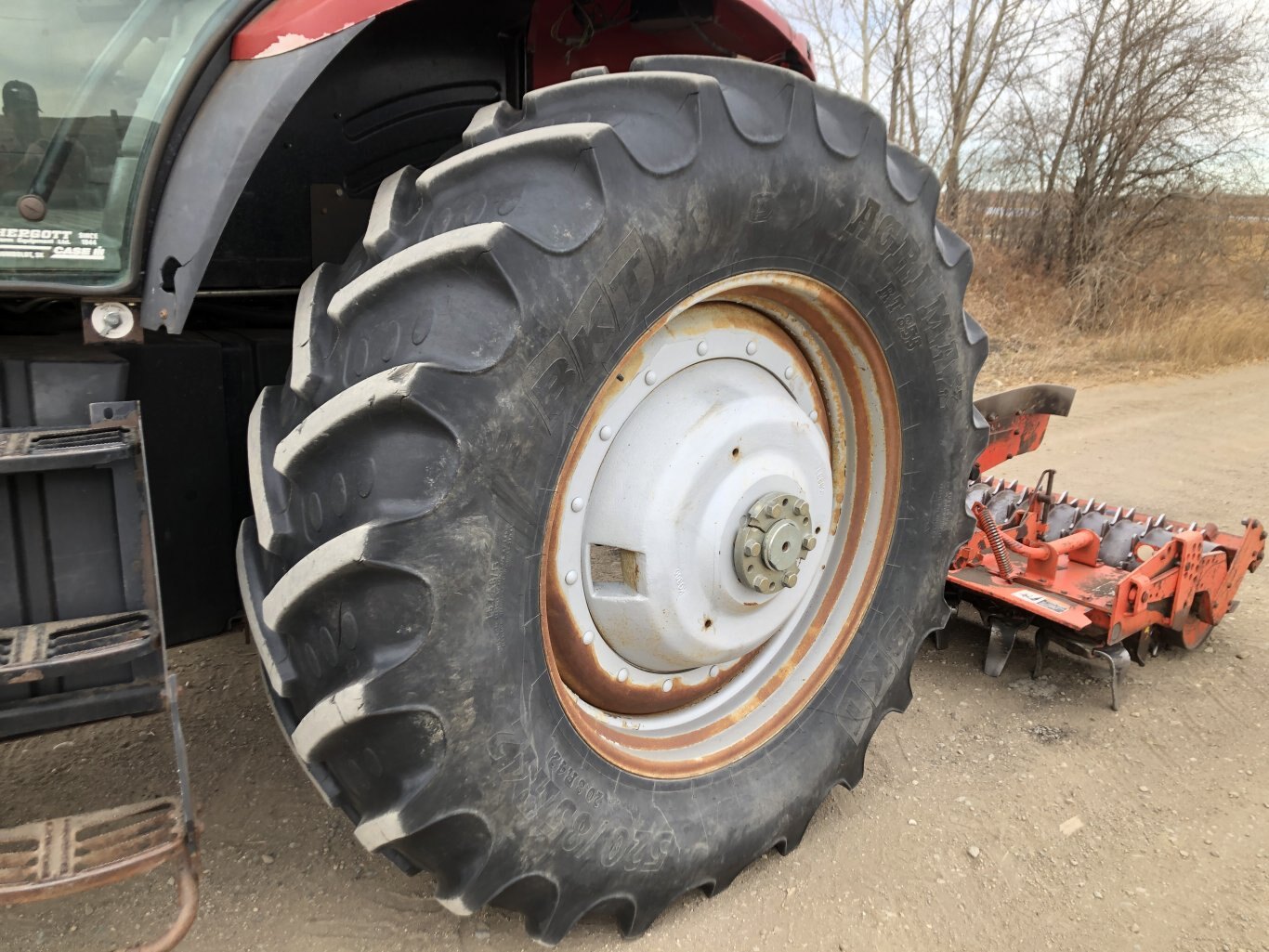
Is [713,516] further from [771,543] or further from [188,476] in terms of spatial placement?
[188,476]

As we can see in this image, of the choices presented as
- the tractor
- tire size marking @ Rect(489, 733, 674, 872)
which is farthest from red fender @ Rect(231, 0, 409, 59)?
tire size marking @ Rect(489, 733, 674, 872)

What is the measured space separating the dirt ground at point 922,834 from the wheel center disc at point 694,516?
57 centimetres

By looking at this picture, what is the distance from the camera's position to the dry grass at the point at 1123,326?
8156 millimetres

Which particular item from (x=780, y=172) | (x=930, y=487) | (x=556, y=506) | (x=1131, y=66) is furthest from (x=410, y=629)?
(x=1131, y=66)

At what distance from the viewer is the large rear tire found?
51.3 inches

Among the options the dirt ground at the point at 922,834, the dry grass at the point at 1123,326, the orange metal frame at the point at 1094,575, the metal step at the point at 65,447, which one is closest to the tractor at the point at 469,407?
the metal step at the point at 65,447

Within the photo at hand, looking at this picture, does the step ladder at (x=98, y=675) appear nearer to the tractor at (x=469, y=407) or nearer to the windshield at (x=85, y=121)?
the tractor at (x=469, y=407)

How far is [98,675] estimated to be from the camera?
4.79ft

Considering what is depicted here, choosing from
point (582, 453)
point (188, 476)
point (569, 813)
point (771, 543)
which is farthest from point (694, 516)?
point (188, 476)

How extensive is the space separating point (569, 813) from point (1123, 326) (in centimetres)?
971

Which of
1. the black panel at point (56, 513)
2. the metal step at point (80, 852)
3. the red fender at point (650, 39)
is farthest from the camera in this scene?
→ the red fender at point (650, 39)

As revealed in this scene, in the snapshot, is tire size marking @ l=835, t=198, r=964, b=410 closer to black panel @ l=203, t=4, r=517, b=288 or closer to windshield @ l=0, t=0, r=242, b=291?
black panel @ l=203, t=4, r=517, b=288

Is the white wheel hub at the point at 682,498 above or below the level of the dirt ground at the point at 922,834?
above

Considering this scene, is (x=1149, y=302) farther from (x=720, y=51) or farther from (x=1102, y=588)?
(x=720, y=51)
